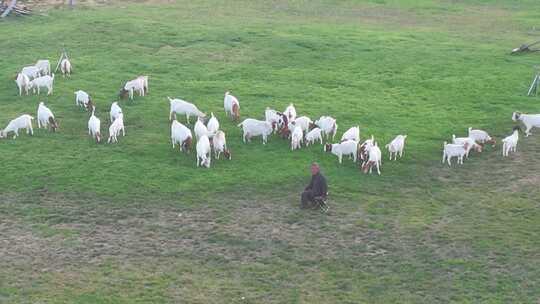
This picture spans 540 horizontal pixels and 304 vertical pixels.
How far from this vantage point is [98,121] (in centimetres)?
2806

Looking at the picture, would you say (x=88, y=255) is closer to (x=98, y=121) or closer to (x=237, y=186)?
(x=237, y=186)

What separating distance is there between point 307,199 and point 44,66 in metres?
17.4

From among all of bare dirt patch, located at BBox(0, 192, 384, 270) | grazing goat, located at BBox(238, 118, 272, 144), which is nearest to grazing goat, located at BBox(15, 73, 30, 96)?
bare dirt patch, located at BBox(0, 192, 384, 270)

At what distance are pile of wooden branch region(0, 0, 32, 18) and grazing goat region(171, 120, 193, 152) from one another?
950 inches

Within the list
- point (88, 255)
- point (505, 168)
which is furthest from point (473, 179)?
point (88, 255)

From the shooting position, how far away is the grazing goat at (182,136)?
88.8 feet

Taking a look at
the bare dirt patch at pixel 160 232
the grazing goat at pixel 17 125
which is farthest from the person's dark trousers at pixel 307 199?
the grazing goat at pixel 17 125

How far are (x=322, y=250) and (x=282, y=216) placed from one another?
230cm

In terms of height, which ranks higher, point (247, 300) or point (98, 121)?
point (98, 121)

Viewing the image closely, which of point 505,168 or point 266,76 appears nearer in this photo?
point 505,168

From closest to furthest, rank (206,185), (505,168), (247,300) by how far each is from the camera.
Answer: (247,300) < (206,185) < (505,168)

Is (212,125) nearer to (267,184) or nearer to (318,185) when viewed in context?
(267,184)

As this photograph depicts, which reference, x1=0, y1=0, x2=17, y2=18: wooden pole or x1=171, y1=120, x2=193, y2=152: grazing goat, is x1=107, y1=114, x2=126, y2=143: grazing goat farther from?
x1=0, y1=0, x2=17, y2=18: wooden pole

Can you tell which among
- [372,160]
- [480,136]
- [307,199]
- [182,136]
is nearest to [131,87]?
[182,136]
